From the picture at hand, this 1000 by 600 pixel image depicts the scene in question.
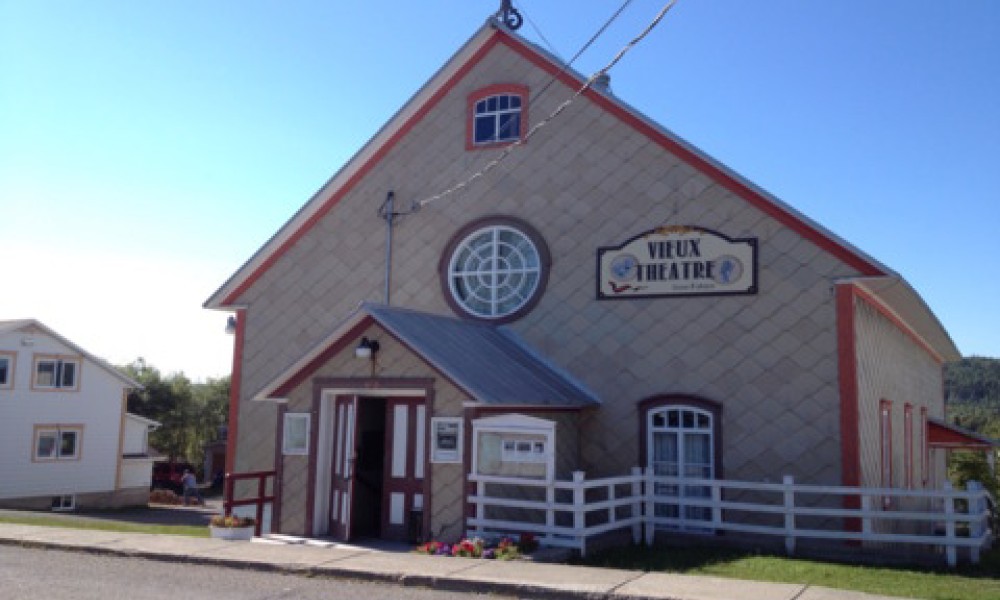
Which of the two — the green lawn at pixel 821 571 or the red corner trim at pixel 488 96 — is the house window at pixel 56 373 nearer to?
the red corner trim at pixel 488 96

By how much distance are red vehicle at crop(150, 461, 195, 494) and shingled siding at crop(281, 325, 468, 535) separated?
36.7m

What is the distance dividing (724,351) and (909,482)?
779cm

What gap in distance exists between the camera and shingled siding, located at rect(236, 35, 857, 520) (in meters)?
14.8

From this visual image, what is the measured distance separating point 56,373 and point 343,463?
28.7m

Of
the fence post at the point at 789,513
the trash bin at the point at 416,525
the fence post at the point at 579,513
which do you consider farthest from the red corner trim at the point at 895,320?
the trash bin at the point at 416,525

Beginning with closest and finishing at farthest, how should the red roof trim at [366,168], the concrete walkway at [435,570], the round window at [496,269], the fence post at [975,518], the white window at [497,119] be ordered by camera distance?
1. the concrete walkway at [435,570]
2. the fence post at [975,518]
3. the round window at [496,269]
4. the white window at [497,119]
5. the red roof trim at [366,168]

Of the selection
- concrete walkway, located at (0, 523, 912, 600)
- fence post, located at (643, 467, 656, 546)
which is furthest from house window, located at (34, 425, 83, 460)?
fence post, located at (643, 467, 656, 546)

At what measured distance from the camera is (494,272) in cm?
1783

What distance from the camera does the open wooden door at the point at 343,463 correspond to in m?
14.5

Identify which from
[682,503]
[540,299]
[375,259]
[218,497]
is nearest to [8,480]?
[218,497]

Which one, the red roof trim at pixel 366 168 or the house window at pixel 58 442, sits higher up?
the red roof trim at pixel 366 168

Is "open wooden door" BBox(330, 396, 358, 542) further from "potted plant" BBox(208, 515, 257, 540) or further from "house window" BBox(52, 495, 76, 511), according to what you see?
"house window" BBox(52, 495, 76, 511)

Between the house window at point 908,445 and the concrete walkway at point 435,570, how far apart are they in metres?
10.9

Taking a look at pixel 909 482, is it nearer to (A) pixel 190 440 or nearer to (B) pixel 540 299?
(B) pixel 540 299
